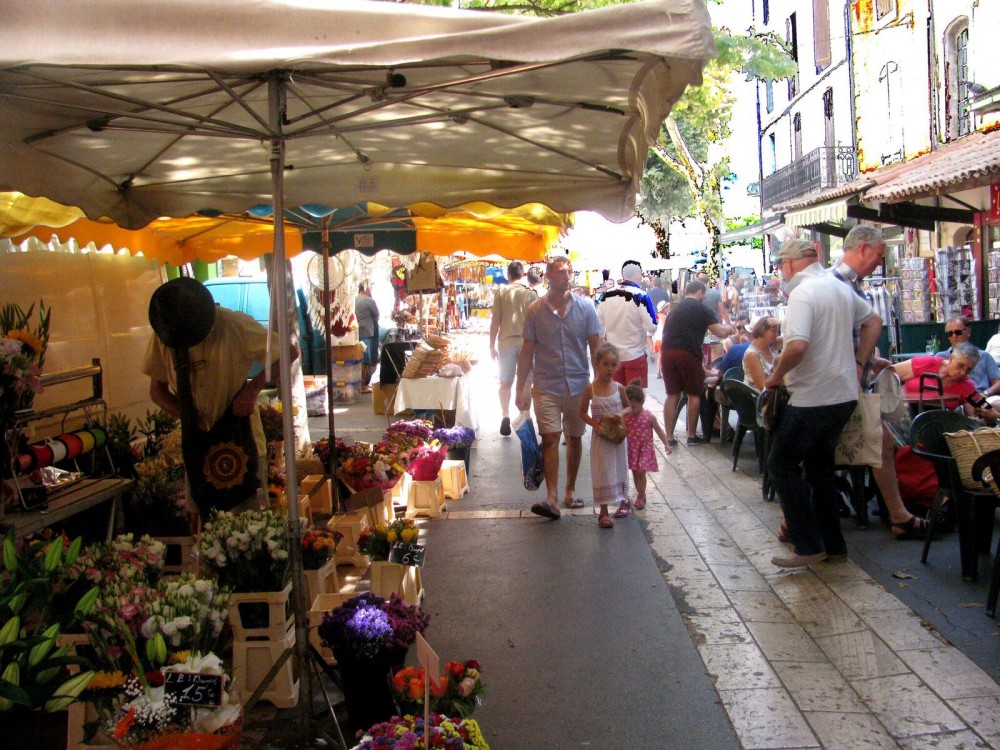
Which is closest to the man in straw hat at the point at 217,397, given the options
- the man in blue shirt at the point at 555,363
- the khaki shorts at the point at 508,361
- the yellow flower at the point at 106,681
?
the yellow flower at the point at 106,681

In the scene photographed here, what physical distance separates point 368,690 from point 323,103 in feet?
8.69

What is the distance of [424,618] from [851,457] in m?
3.29

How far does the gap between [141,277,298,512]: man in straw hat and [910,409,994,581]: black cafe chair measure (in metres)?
3.97

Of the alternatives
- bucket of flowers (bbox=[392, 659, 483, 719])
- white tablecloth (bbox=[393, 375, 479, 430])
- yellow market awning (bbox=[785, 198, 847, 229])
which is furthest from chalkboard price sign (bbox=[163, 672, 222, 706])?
yellow market awning (bbox=[785, 198, 847, 229])

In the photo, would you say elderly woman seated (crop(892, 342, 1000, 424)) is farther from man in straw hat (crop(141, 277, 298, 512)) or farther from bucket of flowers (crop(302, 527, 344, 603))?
man in straw hat (crop(141, 277, 298, 512))

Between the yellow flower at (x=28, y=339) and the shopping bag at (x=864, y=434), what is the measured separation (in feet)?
15.2

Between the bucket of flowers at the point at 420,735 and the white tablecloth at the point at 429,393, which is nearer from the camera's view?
the bucket of flowers at the point at 420,735

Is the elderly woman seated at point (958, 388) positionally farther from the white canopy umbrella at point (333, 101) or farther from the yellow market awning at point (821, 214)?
the yellow market awning at point (821, 214)

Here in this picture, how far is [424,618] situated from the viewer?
160 inches

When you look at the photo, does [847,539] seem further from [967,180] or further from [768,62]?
[768,62]

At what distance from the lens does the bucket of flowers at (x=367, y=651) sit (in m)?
3.84

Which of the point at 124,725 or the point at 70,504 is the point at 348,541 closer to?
the point at 70,504

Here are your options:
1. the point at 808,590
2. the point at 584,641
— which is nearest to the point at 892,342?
the point at 808,590

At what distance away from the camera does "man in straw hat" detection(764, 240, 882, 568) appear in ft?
19.0
